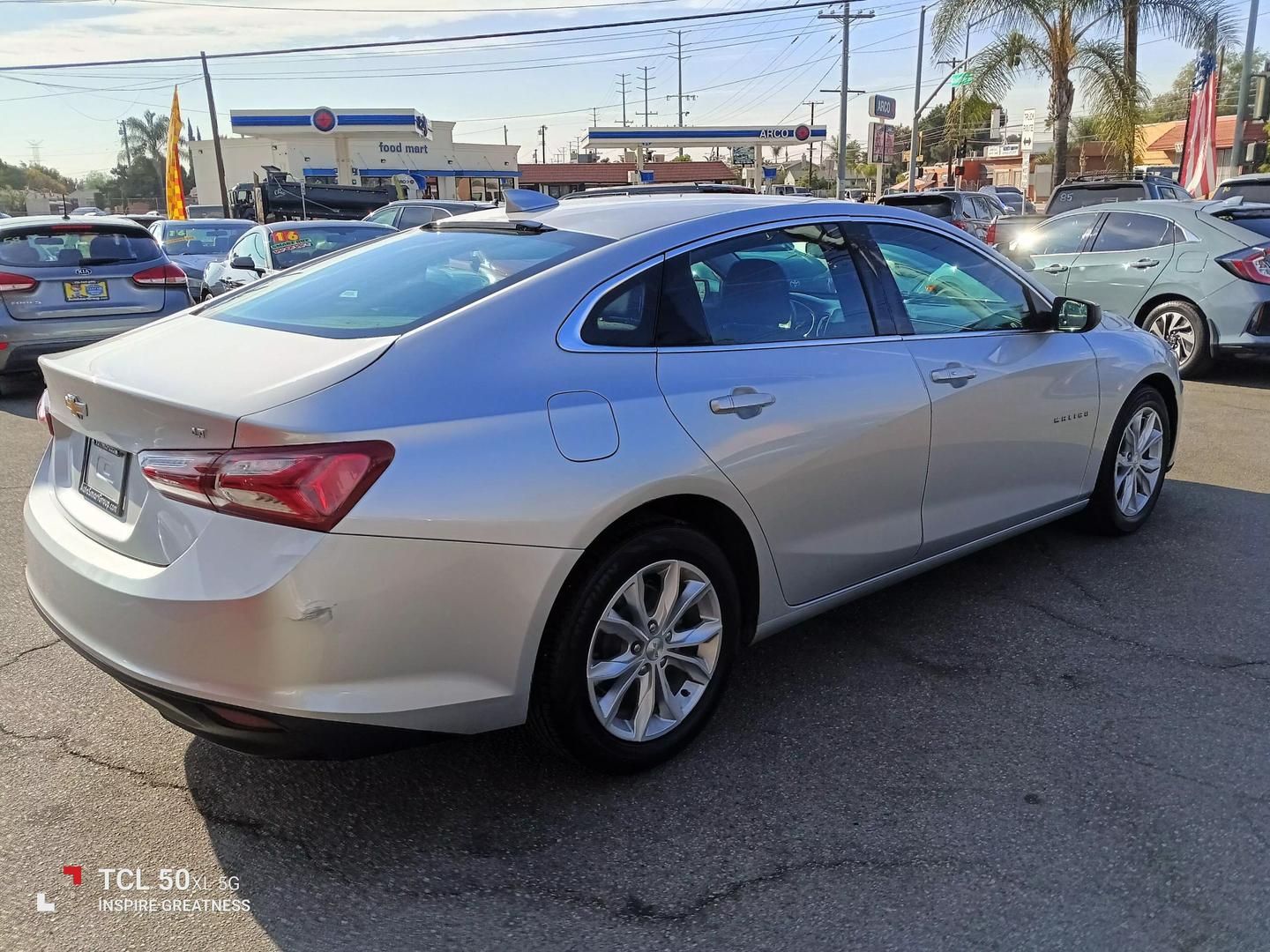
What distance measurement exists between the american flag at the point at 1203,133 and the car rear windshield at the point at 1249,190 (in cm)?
463

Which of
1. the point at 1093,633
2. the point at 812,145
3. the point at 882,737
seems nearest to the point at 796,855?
the point at 882,737

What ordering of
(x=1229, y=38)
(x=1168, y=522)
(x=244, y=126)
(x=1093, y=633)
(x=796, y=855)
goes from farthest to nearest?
(x=244, y=126) → (x=1229, y=38) → (x=1168, y=522) → (x=1093, y=633) → (x=796, y=855)

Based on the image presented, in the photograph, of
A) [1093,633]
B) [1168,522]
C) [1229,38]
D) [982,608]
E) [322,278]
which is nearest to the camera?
[322,278]

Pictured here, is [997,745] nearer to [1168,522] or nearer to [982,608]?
[982,608]

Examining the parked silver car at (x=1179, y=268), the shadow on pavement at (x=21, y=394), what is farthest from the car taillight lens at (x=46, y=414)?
the parked silver car at (x=1179, y=268)

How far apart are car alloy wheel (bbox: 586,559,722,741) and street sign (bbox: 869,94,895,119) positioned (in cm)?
3532

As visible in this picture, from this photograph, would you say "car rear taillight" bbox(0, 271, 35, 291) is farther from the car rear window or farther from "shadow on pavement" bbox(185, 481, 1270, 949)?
"shadow on pavement" bbox(185, 481, 1270, 949)

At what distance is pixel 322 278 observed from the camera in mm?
3520

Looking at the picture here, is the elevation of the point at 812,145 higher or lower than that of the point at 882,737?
higher

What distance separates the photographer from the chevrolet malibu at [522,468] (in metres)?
2.38

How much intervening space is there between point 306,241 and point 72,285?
9.02ft

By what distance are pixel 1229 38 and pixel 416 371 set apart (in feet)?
80.2

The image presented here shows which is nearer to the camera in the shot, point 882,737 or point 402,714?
point 402,714

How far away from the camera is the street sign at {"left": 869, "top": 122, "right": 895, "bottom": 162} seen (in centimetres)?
3512
